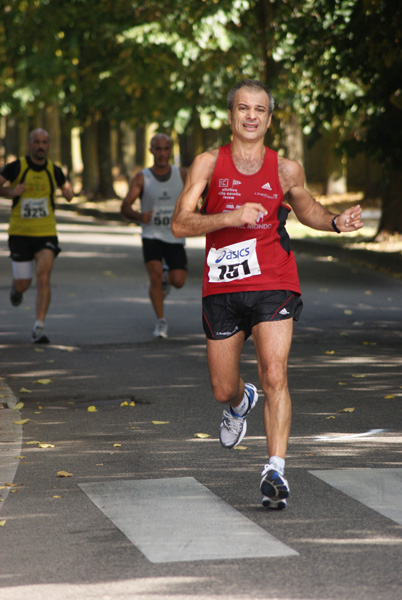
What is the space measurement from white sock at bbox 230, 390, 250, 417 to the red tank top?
2.62 feet


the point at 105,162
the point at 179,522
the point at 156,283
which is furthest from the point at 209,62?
the point at 179,522

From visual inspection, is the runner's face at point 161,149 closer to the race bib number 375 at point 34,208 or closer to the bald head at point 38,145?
the bald head at point 38,145

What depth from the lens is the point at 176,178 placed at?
12617 millimetres

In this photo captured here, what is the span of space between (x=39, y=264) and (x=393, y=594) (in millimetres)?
8196

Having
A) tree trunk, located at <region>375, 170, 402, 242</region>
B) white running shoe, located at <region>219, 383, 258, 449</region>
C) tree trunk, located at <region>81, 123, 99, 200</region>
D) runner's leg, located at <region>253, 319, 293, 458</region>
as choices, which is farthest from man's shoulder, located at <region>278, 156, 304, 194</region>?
tree trunk, located at <region>81, 123, 99, 200</region>

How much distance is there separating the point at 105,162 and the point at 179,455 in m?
37.4

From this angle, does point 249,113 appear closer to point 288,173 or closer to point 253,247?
point 288,173

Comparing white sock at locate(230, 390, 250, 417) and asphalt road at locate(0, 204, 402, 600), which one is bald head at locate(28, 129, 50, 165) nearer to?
asphalt road at locate(0, 204, 402, 600)

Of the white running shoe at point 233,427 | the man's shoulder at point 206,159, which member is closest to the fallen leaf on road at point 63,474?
the white running shoe at point 233,427

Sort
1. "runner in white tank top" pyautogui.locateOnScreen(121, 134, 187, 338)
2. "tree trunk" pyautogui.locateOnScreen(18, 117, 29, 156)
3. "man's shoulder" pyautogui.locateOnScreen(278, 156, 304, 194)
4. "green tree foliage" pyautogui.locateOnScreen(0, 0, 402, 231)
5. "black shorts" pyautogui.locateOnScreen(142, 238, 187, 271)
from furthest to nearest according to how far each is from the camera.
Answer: "tree trunk" pyautogui.locateOnScreen(18, 117, 29, 156), "green tree foliage" pyautogui.locateOnScreen(0, 0, 402, 231), "black shorts" pyautogui.locateOnScreen(142, 238, 187, 271), "runner in white tank top" pyautogui.locateOnScreen(121, 134, 187, 338), "man's shoulder" pyautogui.locateOnScreen(278, 156, 304, 194)

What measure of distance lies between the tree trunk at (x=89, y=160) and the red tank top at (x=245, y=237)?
40.4 metres

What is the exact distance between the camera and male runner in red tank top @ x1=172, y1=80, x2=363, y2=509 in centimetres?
604

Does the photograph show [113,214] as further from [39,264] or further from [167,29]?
[39,264]

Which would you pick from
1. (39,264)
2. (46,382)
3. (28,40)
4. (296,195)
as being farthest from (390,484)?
(28,40)
